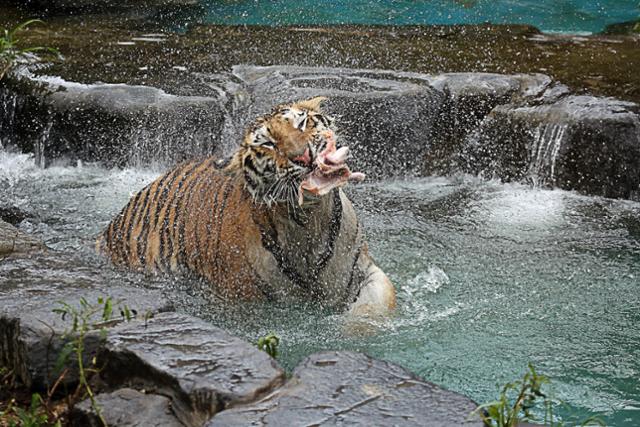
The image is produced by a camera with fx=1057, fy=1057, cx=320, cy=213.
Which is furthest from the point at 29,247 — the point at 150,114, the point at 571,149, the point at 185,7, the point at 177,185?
the point at 185,7

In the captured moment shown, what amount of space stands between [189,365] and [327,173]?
1.25m

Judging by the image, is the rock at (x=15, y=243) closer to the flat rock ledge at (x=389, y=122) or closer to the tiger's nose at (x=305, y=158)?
the tiger's nose at (x=305, y=158)

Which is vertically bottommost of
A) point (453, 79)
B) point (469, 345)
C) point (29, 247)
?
point (469, 345)

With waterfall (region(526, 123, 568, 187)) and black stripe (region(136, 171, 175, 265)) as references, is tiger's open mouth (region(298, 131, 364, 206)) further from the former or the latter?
waterfall (region(526, 123, 568, 187))

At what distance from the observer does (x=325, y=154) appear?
3918 mm

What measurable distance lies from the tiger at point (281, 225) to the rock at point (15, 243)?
644 millimetres

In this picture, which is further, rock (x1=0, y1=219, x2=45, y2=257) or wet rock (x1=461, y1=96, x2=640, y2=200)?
wet rock (x1=461, y1=96, x2=640, y2=200)

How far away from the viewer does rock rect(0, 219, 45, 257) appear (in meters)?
4.11

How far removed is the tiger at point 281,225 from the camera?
4.03m

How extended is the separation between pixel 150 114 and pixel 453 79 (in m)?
2.01

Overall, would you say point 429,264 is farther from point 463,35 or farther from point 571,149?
point 463,35

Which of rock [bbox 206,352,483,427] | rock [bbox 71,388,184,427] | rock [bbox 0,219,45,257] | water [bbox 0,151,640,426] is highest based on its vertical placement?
rock [bbox 206,352,483,427]

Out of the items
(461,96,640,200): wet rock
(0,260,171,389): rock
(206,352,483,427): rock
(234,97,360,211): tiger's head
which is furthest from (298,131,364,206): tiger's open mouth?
(461,96,640,200): wet rock

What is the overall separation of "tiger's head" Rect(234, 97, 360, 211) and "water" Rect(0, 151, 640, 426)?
0.51m
